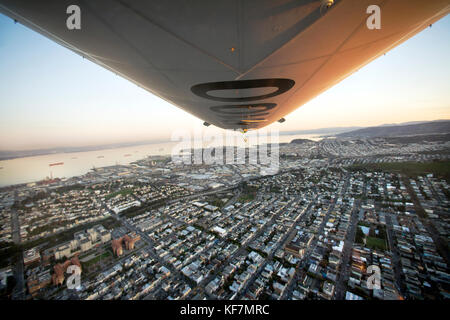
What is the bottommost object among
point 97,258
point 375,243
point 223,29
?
point 97,258

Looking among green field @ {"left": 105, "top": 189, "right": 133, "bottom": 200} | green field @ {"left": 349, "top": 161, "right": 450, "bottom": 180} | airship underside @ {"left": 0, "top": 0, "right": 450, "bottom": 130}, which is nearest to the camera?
airship underside @ {"left": 0, "top": 0, "right": 450, "bottom": 130}

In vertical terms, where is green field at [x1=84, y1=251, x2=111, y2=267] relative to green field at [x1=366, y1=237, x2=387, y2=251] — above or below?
below

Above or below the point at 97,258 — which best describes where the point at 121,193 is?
above

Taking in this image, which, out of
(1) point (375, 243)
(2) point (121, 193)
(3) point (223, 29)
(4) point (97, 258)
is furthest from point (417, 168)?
(2) point (121, 193)

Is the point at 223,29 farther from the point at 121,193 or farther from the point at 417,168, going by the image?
the point at 417,168

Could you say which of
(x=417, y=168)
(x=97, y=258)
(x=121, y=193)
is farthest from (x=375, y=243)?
(x=121, y=193)

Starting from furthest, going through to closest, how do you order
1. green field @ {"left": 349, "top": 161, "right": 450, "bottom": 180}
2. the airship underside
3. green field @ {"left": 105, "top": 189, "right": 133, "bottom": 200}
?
green field @ {"left": 105, "top": 189, "right": 133, "bottom": 200} < green field @ {"left": 349, "top": 161, "right": 450, "bottom": 180} < the airship underside

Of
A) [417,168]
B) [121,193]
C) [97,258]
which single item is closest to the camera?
[97,258]

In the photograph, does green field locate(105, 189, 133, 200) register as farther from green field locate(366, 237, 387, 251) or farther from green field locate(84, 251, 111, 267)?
green field locate(366, 237, 387, 251)

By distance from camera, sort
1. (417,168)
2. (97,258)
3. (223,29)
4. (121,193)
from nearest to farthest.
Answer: (223,29) → (97,258) → (121,193) → (417,168)

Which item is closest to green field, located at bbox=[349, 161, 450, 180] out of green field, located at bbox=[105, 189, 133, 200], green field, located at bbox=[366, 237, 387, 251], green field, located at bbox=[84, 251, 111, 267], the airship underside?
green field, located at bbox=[366, 237, 387, 251]

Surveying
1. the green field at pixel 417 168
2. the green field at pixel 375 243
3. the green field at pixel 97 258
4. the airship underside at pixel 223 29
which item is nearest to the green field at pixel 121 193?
the green field at pixel 97 258

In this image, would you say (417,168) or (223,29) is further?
(417,168)
